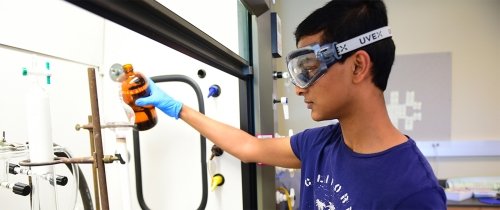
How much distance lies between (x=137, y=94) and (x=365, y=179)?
84cm

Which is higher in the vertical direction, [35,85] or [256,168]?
[35,85]

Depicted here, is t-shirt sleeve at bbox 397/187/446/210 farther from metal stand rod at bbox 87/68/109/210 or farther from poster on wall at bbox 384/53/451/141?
poster on wall at bbox 384/53/451/141

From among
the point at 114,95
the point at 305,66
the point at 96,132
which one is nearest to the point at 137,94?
the point at 96,132

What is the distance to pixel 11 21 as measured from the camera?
3.31 ft

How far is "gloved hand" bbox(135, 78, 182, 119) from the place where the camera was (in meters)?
1.07

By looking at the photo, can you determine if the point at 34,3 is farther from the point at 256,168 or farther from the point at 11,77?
the point at 256,168

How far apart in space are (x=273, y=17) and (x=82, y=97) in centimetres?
100

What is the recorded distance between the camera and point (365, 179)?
2.56 feet

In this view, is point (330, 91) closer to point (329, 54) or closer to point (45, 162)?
point (329, 54)

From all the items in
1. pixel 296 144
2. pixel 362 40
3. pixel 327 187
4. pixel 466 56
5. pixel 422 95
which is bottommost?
pixel 327 187

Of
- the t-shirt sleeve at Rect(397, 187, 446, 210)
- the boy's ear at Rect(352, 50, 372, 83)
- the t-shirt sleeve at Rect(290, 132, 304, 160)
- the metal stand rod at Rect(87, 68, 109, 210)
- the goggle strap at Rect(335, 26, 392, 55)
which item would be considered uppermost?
the goggle strap at Rect(335, 26, 392, 55)

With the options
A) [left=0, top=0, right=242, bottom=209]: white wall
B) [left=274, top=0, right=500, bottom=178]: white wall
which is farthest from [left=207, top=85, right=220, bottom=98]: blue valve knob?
[left=274, top=0, right=500, bottom=178]: white wall

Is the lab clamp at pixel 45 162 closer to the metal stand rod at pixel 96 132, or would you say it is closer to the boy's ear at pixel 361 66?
the metal stand rod at pixel 96 132

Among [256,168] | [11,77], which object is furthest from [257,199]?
[11,77]
